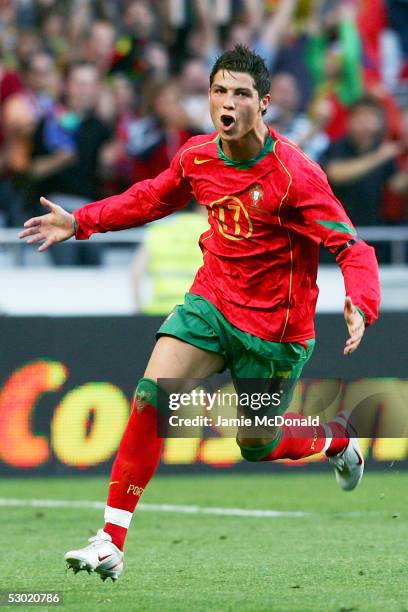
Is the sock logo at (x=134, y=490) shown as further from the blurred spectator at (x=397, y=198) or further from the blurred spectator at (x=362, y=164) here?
the blurred spectator at (x=397, y=198)

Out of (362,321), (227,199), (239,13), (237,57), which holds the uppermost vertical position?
(239,13)

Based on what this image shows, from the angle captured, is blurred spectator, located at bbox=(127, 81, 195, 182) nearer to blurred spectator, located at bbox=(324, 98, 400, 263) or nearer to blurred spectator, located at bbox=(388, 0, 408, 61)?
blurred spectator, located at bbox=(324, 98, 400, 263)

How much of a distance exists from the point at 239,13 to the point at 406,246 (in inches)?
147

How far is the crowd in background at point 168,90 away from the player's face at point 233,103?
18.8ft

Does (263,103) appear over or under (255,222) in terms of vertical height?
over

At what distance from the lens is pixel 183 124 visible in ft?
38.9

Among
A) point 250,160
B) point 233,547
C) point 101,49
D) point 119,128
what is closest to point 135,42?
point 101,49

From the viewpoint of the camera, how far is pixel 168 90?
12.0 m

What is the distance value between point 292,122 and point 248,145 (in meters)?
6.45

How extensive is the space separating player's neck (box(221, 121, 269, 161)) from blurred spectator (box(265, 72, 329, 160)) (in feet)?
19.3

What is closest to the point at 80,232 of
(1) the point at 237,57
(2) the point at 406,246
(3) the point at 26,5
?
(1) the point at 237,57

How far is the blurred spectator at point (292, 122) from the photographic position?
1194 cm

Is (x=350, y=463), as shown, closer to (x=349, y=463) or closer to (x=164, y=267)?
(x=349, y=463)

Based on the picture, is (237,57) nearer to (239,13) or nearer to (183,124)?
(183,124)
